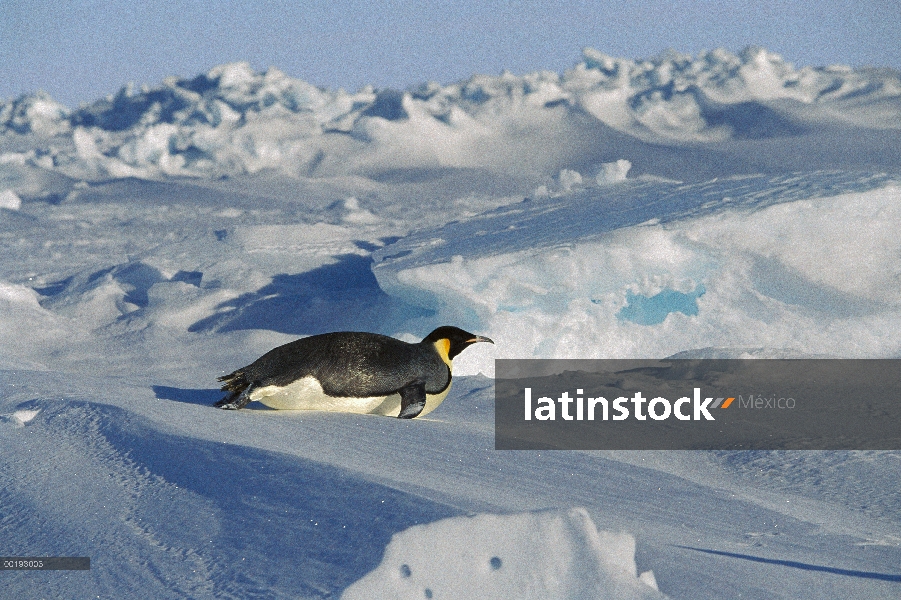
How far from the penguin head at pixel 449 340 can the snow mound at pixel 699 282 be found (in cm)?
239

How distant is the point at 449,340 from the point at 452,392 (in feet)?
4.31

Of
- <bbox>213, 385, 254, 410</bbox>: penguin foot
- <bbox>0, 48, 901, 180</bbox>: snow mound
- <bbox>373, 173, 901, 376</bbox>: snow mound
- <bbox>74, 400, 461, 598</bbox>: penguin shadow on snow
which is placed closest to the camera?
<bbox>74, 400, 461, 598</bbox>: penguin shadow on snow

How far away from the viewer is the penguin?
3.33m

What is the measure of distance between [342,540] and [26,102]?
31.2 metres

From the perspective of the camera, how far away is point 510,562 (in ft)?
5.96

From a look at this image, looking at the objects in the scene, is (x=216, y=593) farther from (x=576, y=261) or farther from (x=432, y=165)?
(x=432, y=165)

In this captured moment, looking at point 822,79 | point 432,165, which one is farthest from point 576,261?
point 822,79

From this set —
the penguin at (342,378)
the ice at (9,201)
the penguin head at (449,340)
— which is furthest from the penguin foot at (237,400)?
the ice at (9,201)

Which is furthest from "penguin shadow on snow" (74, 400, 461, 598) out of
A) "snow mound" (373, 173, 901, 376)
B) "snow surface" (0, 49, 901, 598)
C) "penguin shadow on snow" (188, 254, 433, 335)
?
"penguin shadow on snow" (188, 254, 433, 335)

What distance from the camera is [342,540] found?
2.02 metres

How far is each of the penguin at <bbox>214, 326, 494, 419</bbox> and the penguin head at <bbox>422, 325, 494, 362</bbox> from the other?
0.45 ft

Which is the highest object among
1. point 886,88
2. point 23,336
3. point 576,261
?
point 886,88

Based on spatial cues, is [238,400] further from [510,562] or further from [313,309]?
[313,309]

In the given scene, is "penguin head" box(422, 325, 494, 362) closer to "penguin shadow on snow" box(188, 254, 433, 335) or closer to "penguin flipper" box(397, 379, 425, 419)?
"penguin flipper" box(397, 379, 425, 419)
